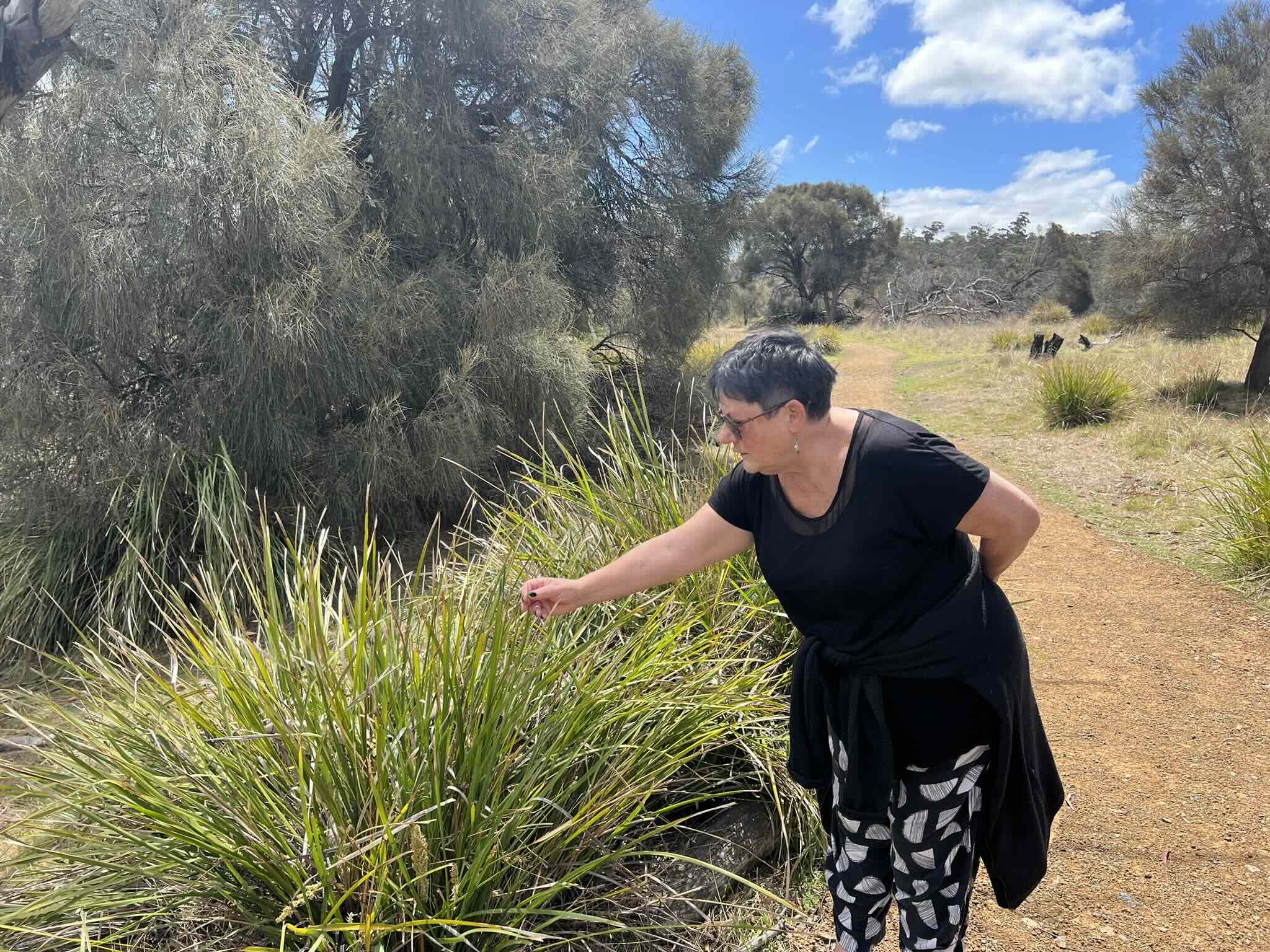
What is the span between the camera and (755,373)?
5.05 ft

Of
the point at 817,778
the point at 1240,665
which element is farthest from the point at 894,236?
the point at 817,778

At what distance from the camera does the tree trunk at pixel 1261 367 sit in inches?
429

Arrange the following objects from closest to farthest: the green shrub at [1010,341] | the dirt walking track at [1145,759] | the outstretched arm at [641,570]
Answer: the outstretched arm at [641,570], the dirt walking track at [1145,759], the green shrub at [1010,341]

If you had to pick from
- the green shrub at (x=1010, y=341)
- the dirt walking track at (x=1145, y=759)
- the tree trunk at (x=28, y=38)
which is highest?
the tree trunk at (x=28, y=38)

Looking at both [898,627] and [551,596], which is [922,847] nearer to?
[898,627]

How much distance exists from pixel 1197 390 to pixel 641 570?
11.5 metres

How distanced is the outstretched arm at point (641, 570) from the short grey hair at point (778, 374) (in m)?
0.41

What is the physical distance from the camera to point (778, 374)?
1.53 metres

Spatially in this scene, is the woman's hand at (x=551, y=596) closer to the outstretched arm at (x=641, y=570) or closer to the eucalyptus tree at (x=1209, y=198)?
the outstretched arm at (x=641, y=570)

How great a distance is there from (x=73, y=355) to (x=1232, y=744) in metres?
6.87

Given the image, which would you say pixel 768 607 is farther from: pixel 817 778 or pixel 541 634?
pixel 817 778

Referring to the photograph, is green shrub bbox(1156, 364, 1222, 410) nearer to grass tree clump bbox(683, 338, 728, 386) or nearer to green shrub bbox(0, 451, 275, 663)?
grass tree clump bbox(683, 338, 728, 386)

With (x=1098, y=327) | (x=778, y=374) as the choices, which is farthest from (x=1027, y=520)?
(x=1098, y=327)

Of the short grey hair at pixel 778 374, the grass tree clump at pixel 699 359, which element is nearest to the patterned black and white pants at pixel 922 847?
the short grey hair at pixel 778 374
